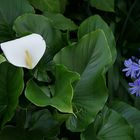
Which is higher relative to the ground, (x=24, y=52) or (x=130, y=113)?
(x=24, y=52)

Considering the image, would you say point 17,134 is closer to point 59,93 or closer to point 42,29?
point 59,93

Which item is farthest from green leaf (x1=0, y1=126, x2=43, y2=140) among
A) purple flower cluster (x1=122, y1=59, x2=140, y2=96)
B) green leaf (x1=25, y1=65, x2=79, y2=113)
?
purple flower cluster (x1=122, y1=59, x2=140, y2=96)

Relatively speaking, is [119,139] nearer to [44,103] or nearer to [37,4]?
[44,103]

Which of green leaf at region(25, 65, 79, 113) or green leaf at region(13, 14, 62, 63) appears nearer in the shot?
green leaf at region(25, 65, 79, 113)

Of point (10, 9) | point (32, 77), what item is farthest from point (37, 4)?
point (32, 77)

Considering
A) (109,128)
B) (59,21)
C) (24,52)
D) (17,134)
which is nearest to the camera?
(24,52)

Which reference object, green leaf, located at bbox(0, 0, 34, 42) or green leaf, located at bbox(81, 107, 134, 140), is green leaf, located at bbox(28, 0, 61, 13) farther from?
green leaf, located at bbox(81, 107, 134, 140)

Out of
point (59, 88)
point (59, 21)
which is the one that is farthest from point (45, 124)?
point (59, 21)
